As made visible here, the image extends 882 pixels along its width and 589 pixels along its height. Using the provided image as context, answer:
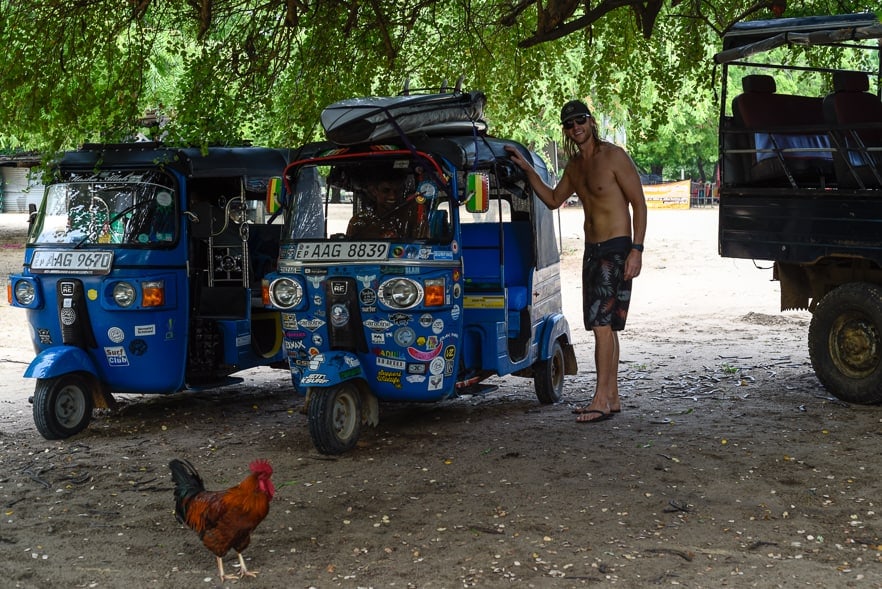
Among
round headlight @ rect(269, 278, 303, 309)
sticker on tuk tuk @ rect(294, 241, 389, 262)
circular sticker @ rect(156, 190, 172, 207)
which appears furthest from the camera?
circular sticker @ rect(156, 190, 172, 207)

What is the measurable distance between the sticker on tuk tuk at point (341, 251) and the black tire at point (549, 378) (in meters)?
2.22

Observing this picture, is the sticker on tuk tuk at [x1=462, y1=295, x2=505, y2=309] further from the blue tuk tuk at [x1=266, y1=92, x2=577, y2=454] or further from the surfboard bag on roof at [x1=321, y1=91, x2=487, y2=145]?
the surfboard bag on roof at [x1=321, y1=91, x2=487, y2=145]

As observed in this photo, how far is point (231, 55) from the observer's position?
9.57 meters

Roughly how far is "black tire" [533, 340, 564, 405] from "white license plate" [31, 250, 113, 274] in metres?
3.44

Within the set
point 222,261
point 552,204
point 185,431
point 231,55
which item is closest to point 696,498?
point 552,204

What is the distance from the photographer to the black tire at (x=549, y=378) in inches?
335

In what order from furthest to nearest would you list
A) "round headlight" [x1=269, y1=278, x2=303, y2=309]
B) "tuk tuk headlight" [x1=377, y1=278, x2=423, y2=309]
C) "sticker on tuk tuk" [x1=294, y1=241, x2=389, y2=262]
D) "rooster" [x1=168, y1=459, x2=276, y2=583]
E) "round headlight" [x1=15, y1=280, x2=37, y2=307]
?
"round headlight" [x1=15, y1=280, x2=37, y2=307]
"round headlight" [x1=269, y1=278, x2=303, y2=309]
"sticker on tuk tuk" [x1=294, y1=241, x2=389, y2=262]
"tuk tuk headlight" [x1=377, y1=278, x2=423, y2=309]
"rooster" [x1=168, y1=459, x2=276, y2=583]

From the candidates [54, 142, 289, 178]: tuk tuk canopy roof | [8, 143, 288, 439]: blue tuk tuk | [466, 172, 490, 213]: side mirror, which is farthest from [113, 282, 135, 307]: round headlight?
[466, 172, 490, 213]: side mirror

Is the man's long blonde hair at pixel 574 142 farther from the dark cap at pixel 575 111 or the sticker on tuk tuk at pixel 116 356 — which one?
the sticker on tuk tuk at pixel 116 356

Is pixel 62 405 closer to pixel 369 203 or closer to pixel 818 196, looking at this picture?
pixel 369 203

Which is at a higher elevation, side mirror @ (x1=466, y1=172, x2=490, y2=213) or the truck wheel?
side mirror @ (x1=466, y1=172, x2=490, y2=213)

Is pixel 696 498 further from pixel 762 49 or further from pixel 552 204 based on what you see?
pixel 762 49

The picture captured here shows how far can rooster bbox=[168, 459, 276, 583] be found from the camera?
4516 millimetres

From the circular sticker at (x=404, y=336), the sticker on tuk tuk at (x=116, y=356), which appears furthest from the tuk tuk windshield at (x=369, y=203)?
the sticker on tuk tuk at (x=116, y=356)
